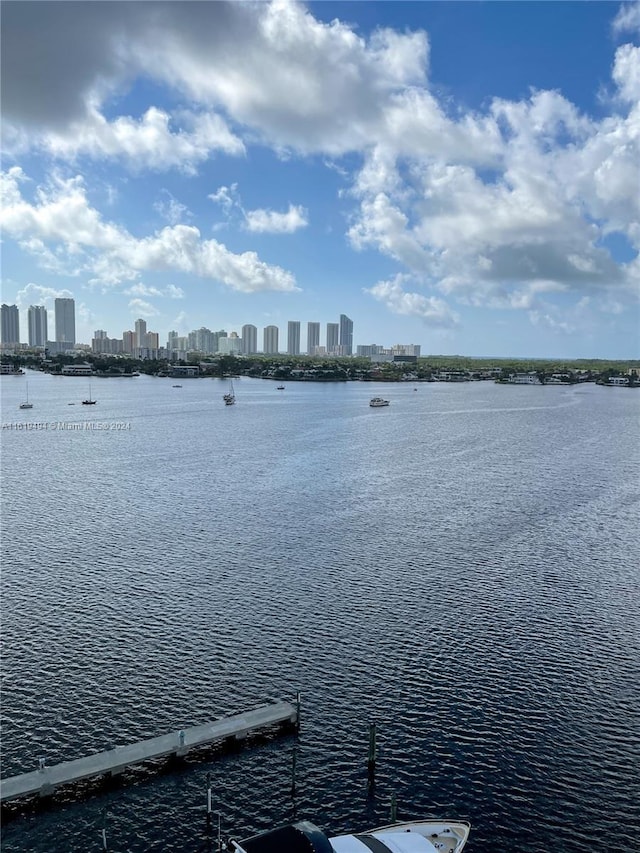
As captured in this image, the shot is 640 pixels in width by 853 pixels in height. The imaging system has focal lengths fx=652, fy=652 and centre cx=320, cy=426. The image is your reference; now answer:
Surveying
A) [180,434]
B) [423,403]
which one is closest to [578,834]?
[180,434]

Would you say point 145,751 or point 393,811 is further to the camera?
point 145,751

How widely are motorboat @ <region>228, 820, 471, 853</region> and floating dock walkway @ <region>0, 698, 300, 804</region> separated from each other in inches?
153

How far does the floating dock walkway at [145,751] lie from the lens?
56.3 ft

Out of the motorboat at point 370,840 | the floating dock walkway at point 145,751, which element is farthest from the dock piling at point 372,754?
the floating dock walkway at point 145,751

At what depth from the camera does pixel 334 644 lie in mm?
25859

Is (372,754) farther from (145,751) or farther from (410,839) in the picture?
(145,751)

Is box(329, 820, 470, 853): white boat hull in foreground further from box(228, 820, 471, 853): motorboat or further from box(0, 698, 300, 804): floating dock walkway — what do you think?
box(0, 698, 300, 804): floating dock walkway

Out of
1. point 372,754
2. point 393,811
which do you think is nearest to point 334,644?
point 372,754

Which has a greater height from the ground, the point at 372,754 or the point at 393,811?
the point at 372,754

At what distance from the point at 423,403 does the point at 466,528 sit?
342ft

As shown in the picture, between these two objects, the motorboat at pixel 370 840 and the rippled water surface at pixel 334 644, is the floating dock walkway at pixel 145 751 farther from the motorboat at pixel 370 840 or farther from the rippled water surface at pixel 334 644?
the motorboat at pixel 370 840

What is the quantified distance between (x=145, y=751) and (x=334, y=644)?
9.18 m

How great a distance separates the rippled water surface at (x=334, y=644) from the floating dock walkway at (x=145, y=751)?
0.53 m

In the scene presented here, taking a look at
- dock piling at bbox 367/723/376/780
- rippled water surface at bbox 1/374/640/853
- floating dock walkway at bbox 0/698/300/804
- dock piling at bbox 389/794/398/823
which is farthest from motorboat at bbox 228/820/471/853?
floating dock walkway at bbox 0/698/300/804
